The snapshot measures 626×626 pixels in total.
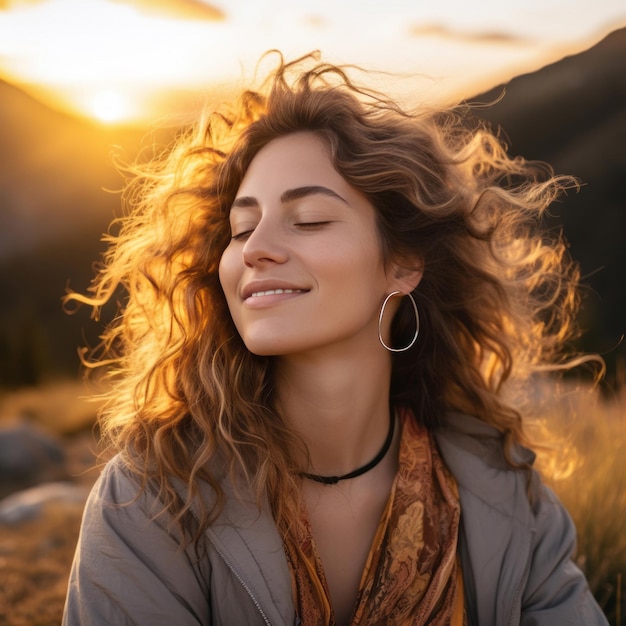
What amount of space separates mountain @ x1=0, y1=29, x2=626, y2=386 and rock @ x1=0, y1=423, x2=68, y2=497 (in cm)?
1840

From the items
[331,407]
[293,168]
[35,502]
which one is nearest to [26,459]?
[35,502]

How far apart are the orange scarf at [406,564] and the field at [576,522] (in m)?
0.84

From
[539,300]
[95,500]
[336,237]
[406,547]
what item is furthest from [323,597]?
[539,300]

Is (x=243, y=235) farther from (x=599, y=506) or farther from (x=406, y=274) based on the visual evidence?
(x=599, y=506)

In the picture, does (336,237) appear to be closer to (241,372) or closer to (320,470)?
(241,372)

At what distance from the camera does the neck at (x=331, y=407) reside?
2.92 metres

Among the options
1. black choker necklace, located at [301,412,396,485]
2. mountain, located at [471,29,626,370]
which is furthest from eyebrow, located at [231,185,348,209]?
mountain, located at [471,29,626,370]

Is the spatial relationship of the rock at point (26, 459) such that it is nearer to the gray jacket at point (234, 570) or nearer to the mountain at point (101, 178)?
the gray jacket at point (234, 570)

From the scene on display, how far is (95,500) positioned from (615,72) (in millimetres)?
34374

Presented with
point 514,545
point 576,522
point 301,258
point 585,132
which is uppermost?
point 585,132

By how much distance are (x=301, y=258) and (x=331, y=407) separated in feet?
2.08

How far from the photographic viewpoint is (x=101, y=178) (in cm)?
3341

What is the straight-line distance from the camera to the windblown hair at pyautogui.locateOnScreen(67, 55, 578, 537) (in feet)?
9.24

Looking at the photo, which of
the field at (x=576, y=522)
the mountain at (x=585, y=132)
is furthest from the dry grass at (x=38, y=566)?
the mountain at (x=585, y=132)
